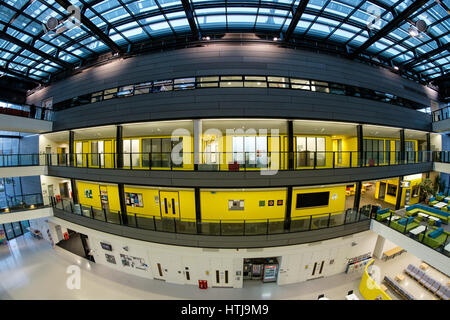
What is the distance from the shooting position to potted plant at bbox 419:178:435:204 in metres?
12.7

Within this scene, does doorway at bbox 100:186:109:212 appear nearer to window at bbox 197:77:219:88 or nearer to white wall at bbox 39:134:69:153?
white wall at bbox 39:134:69:153

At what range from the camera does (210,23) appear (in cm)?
982

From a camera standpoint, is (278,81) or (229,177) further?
(278,81)

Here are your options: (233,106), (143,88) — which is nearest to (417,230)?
(233,106)

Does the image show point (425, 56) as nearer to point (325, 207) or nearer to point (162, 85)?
point (325, 207)

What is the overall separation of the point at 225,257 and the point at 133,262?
599 cm

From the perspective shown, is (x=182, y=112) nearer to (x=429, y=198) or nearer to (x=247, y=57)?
(x=247, y=57)

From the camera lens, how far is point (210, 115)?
28.2ft

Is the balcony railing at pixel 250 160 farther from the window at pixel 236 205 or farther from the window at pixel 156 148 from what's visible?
the window at pixel 236 205

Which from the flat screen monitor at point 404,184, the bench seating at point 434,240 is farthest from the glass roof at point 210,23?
the bench seating at point 434,240

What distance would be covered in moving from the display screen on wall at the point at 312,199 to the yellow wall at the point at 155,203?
6389 millimetres

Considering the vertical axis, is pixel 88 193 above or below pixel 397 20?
below
